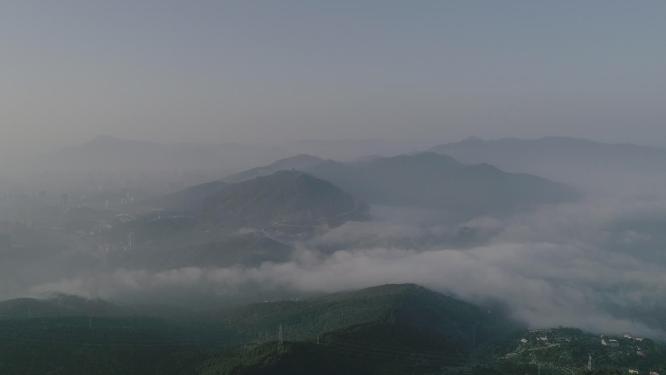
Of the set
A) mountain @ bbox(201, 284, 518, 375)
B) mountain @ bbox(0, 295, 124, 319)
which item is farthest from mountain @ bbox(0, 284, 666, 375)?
mountain @ bbox(0, 295, 124, 319)

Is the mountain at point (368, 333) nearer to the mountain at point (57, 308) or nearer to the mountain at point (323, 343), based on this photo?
the mountain at point (323, 343)

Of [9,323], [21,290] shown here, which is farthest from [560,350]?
[21,290]

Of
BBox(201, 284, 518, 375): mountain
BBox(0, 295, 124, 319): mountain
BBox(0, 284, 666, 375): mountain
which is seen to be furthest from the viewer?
BBox(0, 295, 124, 319): mountain

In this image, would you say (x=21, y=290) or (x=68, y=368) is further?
(x=21, y=290)

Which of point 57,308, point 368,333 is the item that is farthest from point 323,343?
point 57,308

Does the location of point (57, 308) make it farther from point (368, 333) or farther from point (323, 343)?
point (368, 333)

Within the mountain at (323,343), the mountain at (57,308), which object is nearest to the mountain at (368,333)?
the mountain at (323,343)

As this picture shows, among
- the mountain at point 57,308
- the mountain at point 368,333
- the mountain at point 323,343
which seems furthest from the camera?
the mountain at point 57,308

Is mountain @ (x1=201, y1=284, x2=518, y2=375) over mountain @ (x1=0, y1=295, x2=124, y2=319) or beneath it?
beneath

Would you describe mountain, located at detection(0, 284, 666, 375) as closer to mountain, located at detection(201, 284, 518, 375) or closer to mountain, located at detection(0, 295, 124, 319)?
mountain, located at detection(201, 284, 518, 375)

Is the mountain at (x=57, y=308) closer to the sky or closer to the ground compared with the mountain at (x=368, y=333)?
closer to the sky

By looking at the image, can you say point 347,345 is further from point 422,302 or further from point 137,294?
point 137,294
